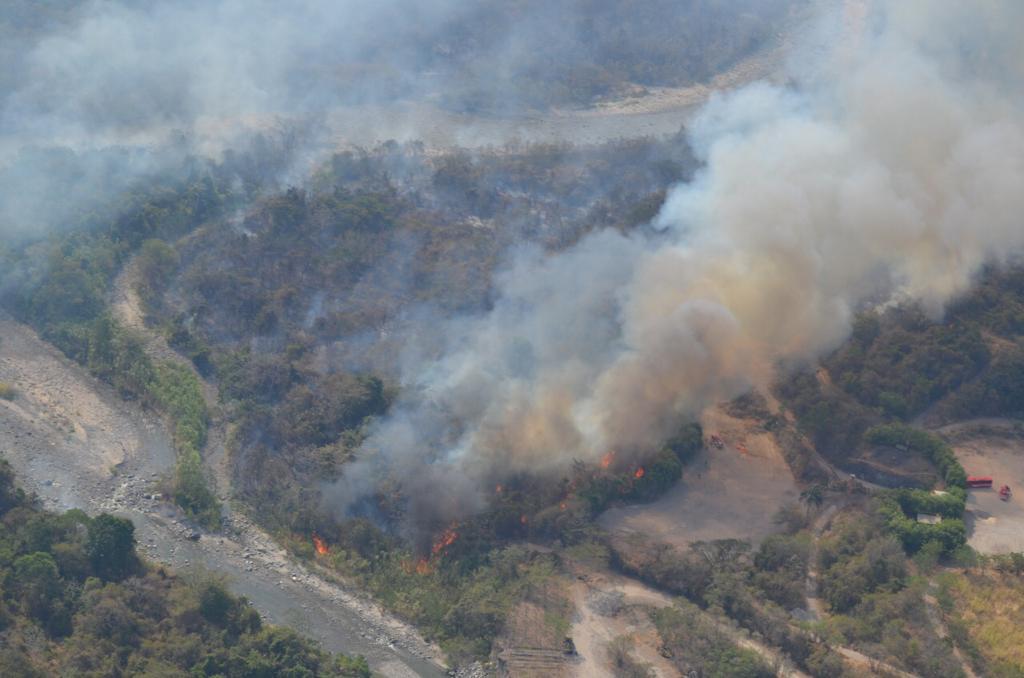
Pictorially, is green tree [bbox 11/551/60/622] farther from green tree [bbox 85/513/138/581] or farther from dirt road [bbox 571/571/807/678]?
dirt road [bbox 571/571/807/678]

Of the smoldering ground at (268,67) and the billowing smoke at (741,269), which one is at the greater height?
the smoldering ground at (268,67)

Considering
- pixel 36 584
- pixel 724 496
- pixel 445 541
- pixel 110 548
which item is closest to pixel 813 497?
pixel 724 496

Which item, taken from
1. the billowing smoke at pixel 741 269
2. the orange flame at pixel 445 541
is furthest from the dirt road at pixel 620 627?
the billowing smoke at pixel 741 269

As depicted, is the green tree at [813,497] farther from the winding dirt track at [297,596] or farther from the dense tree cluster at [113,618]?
the dense tree cluster at [113,618]

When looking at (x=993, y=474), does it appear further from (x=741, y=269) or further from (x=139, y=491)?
(x=139, y=491)

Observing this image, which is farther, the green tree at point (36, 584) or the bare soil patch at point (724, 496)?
the bare soil patch at point (724, 496)

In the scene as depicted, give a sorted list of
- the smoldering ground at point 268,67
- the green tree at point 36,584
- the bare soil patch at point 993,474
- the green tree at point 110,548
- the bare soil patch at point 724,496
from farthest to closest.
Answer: the smoldering ground at point 268,67 → the bare soil patch at point 724,496 → the bare soil patch at point 993,474 → the green tree at point 110,548 → the green tree at point 36,584
